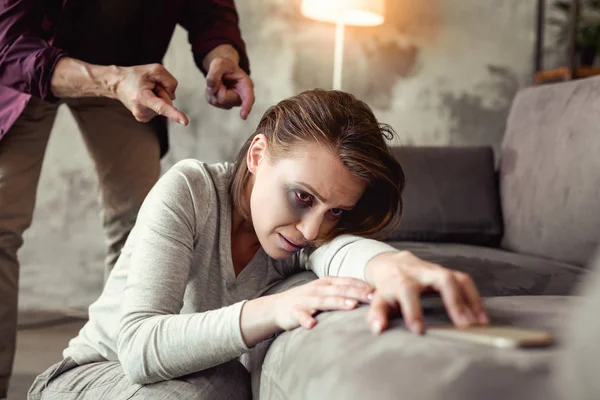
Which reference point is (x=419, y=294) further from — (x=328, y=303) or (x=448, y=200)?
(x=448, y=200)

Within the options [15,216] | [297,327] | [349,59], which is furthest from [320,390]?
[349,59]

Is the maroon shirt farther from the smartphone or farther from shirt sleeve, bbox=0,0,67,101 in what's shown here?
the smartphone

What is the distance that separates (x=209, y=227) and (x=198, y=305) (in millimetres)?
138

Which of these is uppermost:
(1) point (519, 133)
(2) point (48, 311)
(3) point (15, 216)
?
(1) point (519, 133)

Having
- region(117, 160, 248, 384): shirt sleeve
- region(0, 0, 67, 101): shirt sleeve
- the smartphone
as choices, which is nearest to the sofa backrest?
region(117, 160, 248, 384): shirt sleeve

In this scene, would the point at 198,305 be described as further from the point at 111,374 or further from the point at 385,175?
the point at 385,175

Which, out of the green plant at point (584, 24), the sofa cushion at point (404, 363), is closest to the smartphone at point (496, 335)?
the sofa cushion at point (404, 363)

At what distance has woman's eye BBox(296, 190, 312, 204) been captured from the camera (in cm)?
102

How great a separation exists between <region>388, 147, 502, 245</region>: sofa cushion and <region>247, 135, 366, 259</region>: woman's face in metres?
1.11

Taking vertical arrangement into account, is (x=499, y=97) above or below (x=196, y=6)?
below

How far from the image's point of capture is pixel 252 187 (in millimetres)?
1147

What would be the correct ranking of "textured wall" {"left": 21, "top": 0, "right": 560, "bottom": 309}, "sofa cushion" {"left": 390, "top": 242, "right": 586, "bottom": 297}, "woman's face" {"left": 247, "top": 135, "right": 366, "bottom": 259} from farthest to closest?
"textured wall" {"left": 21, "top": 0, "right": 560, "bottom": 309}
"sofa cushion" {"left": 390, "top": 242, "right": 586, "bottom": 297}
"woman's face" {"left": 247, "top": 135, "right": 366, "bottom": 259}

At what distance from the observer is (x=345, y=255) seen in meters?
1.03

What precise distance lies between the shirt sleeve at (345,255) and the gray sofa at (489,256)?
0.05 meters
